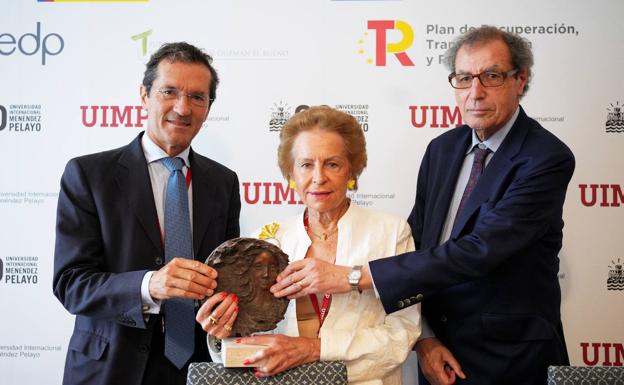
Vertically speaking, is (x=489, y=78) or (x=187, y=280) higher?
(x=489, y=78)

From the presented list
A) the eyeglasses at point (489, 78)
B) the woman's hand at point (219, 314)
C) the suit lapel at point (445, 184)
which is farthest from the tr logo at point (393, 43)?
the woman's hand at point (219, 314)

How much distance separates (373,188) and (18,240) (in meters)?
1.96

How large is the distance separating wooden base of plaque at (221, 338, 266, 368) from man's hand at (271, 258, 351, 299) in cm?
17

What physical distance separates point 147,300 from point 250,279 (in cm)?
40

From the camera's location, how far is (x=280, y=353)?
1734 mm

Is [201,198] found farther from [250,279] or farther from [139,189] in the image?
[250,279]

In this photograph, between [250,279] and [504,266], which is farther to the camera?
[504,266]

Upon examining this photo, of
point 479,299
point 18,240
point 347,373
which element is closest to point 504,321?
point 479,299

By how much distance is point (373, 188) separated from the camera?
124 inches

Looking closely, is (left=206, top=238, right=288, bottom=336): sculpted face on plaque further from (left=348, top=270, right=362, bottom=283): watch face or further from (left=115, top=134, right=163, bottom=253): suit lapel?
(left=115, top=134, right=163, bottom=253): suit lapel

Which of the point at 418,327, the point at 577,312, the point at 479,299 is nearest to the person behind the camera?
the point at 418,327

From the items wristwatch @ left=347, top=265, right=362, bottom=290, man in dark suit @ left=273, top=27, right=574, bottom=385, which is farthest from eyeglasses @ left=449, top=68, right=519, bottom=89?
wristwatch @ left=347, top=265, right=362, bottom=290

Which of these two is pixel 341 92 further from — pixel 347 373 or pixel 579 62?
pixel 347 373

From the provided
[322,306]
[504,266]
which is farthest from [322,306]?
[504,266]
